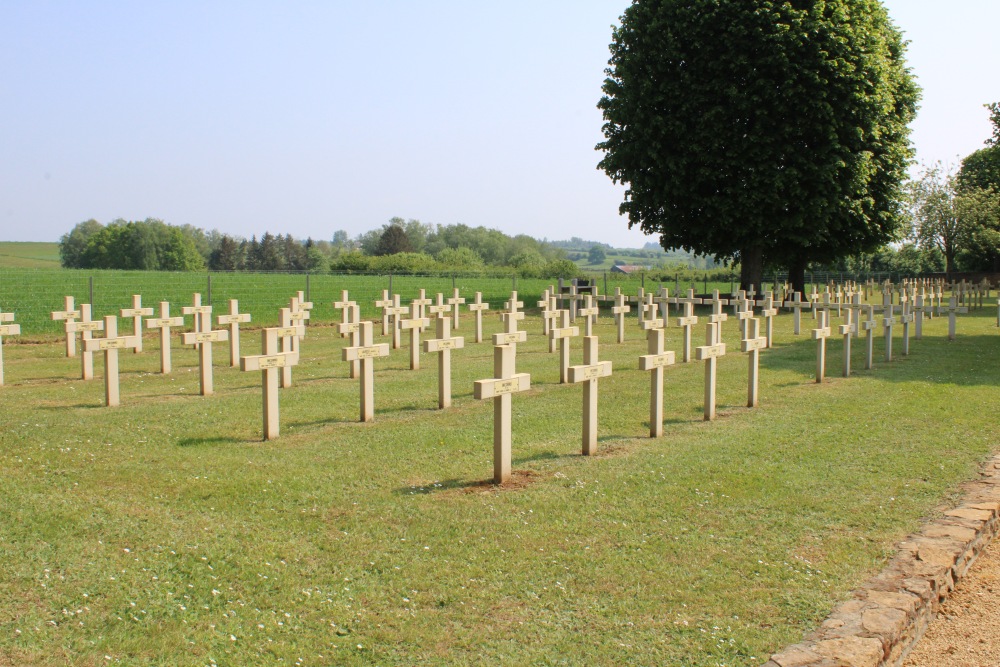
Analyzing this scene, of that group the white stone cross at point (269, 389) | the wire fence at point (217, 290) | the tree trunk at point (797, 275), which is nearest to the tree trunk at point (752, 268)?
the wire fence at point (217, 290)

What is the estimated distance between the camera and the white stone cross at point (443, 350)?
34.3 ft

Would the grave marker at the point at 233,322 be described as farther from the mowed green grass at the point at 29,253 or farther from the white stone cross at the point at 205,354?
the mowed green grass at the point at 29,253

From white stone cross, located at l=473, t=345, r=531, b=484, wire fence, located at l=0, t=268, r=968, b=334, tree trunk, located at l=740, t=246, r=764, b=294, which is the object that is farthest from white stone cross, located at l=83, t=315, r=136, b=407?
tree trunk, located at l=740, t=246, r=764, b=294

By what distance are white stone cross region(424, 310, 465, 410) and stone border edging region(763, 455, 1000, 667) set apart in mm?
5879

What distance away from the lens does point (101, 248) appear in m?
66.2

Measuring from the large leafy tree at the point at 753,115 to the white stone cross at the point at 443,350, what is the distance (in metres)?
19.5

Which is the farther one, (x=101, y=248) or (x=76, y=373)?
(x=101, y=248)

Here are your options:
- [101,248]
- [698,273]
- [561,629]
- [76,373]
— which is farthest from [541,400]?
[101,248]

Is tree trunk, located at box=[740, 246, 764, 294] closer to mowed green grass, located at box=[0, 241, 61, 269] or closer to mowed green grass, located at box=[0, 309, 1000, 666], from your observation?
mowed green grass, located at box=[0, 309, 1000, 666]

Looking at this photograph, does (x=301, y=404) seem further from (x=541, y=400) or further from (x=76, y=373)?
(x=76, y=373)

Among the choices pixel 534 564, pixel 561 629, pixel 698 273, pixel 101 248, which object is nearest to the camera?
pixel 561 629

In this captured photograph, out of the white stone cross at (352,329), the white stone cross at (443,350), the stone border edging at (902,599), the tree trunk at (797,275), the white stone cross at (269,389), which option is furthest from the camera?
the tree trunk at (797,275)

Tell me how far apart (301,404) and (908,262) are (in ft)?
239

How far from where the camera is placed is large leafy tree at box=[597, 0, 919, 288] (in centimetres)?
2731
